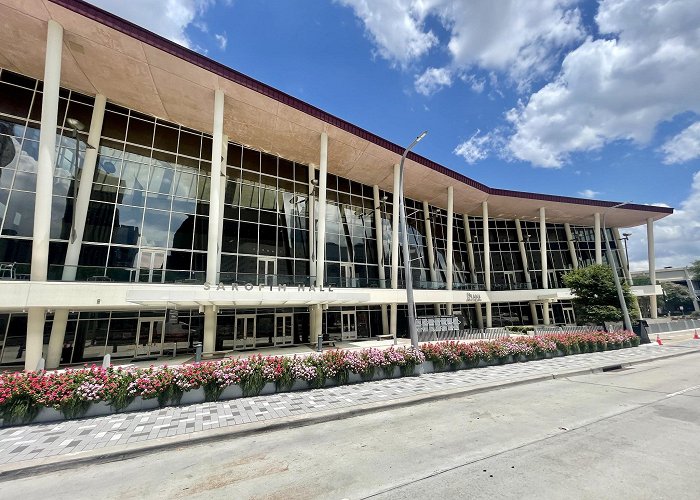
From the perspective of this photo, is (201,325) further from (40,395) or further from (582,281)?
(582,281)

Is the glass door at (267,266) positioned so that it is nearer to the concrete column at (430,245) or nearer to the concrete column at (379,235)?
the concrete column at (379,235)

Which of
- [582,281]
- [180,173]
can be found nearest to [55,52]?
[180,173]

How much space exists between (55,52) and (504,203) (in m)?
38.8

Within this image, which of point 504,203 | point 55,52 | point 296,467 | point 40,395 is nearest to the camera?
point 296,467

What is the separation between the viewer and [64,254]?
1616 cm

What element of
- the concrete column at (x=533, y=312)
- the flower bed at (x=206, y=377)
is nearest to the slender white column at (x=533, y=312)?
the concrete column at (x=533, y=312)

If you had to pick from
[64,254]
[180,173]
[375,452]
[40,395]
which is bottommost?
[375,452]

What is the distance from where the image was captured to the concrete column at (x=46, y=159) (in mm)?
12914

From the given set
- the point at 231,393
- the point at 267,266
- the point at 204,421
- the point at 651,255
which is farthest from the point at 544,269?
the point at 204,421

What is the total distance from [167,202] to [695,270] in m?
117

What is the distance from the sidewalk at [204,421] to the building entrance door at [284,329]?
38.0 feet

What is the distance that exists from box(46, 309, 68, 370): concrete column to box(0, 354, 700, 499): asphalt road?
12.7m

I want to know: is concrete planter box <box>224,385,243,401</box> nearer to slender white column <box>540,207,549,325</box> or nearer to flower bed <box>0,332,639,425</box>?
flower bed <box>0,332,639,425</box>

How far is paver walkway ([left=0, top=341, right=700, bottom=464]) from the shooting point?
6.75 metres
